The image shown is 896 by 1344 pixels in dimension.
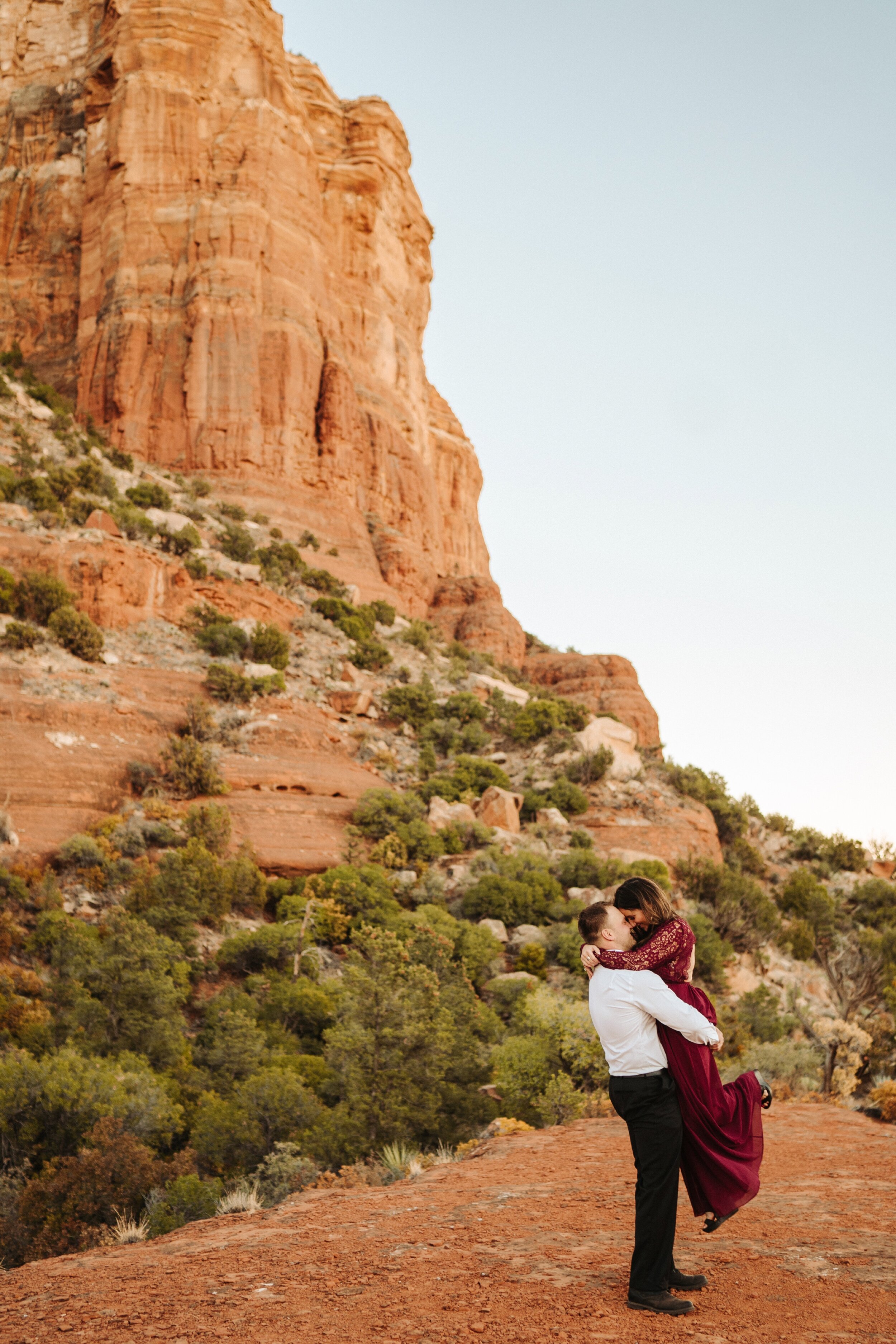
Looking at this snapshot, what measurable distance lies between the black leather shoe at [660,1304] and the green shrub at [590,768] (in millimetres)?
24579

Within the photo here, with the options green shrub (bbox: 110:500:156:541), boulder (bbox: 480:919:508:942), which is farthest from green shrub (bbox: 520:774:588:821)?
green shrub (bbox: 110:500:156:541)

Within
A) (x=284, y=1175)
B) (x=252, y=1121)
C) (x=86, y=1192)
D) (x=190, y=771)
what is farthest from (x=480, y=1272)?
(x=190, y=771)

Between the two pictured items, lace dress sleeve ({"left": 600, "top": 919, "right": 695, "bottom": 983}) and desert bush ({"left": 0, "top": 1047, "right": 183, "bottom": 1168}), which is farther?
desert bush ({"left": 0, "top": 1047, "right": 183, "bottom": 1168})

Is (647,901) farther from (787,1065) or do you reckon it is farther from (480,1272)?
(787,1065)

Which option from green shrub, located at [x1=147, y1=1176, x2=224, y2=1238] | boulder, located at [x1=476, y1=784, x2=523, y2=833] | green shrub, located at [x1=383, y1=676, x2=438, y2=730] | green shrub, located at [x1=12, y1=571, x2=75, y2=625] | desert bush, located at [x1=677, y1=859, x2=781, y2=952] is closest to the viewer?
green shrub, located at [x1=147, y1=1176, x2=224, y2=1238]

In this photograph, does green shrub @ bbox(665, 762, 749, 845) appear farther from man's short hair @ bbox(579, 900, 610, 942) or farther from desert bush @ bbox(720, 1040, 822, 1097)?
man's short hair @ bbox(579, 900, 610, 942)

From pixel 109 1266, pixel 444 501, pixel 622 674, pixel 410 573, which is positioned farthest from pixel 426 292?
pixel 109 1266

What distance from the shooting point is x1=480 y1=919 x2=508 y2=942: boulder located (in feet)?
62.8

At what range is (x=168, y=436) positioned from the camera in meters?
39.9

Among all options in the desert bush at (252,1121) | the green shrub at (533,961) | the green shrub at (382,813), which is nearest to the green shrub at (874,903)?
the green shrub at (533,961)

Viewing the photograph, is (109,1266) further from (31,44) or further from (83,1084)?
(31,44)

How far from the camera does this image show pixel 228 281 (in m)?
40.6

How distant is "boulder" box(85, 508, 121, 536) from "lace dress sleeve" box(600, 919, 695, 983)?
26.5 m

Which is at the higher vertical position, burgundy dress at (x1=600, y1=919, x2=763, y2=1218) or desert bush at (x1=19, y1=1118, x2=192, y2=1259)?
burgundy dress at (x1=600, y1=919, x2=763, y2=1218)
